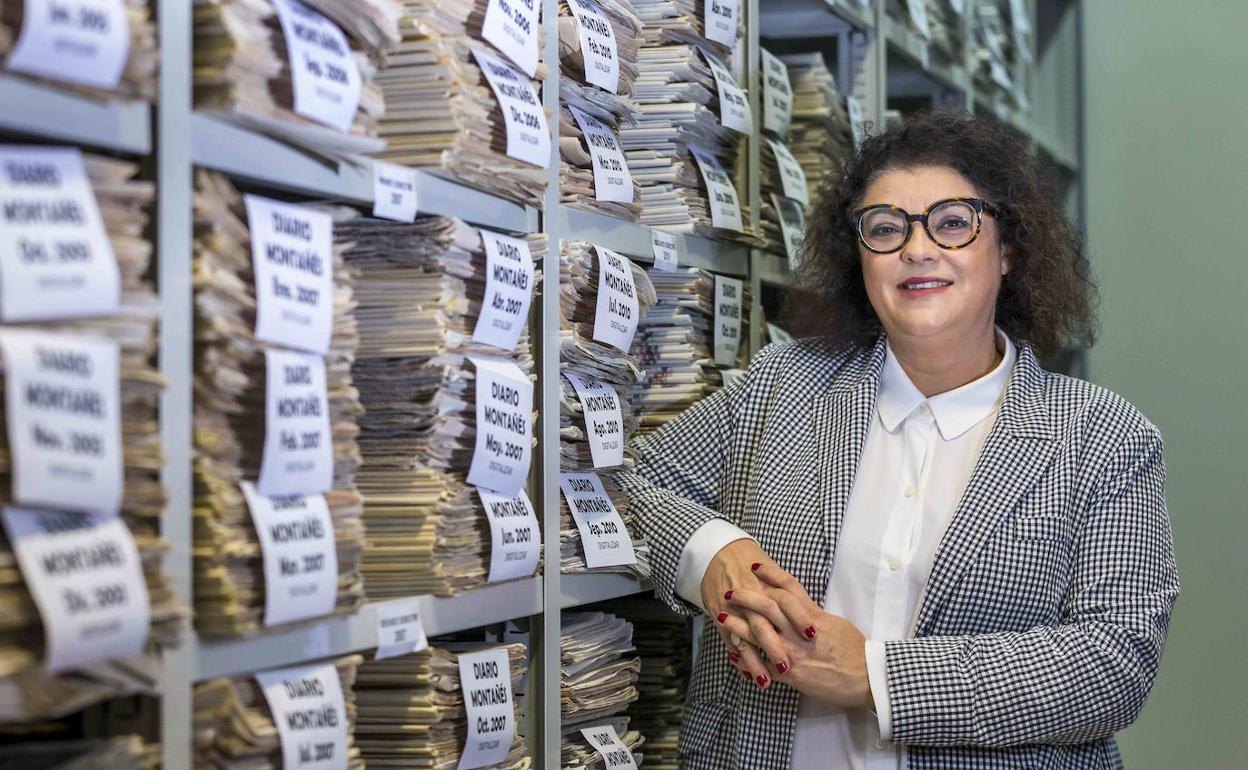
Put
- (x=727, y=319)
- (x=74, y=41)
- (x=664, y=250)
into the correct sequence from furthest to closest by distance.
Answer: (x=727, y=319), (x=664, y=250), (x=74, y=41)

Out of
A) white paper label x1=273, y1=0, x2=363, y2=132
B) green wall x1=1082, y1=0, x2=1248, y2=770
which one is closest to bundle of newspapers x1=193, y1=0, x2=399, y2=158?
white paper label x1=273, y1=0, x2=363, y2=132

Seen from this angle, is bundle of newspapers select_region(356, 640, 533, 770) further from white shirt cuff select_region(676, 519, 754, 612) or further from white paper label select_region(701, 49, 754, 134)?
white paper label select_region(701, 49, 754, 134)

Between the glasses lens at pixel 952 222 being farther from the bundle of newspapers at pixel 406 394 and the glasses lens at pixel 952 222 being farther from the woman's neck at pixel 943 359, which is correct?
the bundle of newspapers at pixel 406 394

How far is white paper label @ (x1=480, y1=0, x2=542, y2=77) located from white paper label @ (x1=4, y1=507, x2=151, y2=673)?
0.87m

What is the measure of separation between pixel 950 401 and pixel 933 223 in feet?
0.93

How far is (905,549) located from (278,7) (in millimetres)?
1267

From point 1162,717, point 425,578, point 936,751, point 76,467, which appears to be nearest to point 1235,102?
point 1162,717

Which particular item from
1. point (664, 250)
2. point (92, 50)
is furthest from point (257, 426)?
point (664, 250)

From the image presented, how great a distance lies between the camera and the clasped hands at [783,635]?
6.74ft

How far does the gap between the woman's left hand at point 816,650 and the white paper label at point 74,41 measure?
50.5 inches

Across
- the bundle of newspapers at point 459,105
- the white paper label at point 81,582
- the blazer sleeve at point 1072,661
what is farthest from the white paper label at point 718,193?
the white paper label at point 81,582

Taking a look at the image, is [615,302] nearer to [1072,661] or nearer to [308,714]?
[1072,661]

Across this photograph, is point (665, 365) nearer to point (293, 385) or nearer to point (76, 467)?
point (293, 385)

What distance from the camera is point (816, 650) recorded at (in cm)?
206
